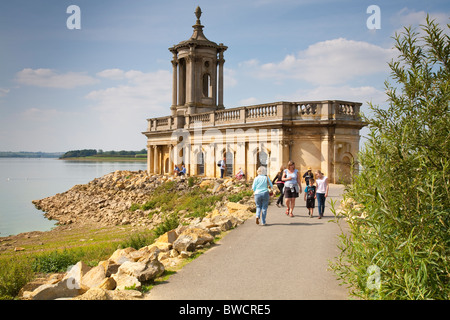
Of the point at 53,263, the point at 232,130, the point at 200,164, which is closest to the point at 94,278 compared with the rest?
the point at 53,263

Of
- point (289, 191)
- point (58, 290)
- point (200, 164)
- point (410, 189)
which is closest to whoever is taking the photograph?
point (410, 189)

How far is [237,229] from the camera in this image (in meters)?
11.7

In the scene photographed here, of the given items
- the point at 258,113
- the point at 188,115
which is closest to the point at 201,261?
the point at 258,113

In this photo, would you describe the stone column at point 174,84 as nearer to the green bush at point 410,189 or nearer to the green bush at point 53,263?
the green bush at point 53,263

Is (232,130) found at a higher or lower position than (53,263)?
higher

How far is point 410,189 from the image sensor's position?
17.4 feet

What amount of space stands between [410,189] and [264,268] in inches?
143

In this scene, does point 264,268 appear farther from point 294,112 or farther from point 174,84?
point 174,84

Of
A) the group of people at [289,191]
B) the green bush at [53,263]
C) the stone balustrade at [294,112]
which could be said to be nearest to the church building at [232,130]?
the stone balustrade at [294,112]

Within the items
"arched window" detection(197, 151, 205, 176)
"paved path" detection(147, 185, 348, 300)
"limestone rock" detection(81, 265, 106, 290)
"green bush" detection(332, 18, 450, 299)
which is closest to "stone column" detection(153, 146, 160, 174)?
"arched window" detection(197, 151, 205, 176)

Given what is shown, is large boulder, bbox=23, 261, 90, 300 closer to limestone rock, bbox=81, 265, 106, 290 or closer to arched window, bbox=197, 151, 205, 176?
limestone rock, bbox=81, 265, 106, 290

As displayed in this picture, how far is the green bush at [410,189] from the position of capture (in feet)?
16.9

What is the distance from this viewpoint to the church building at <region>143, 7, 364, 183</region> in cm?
2227
